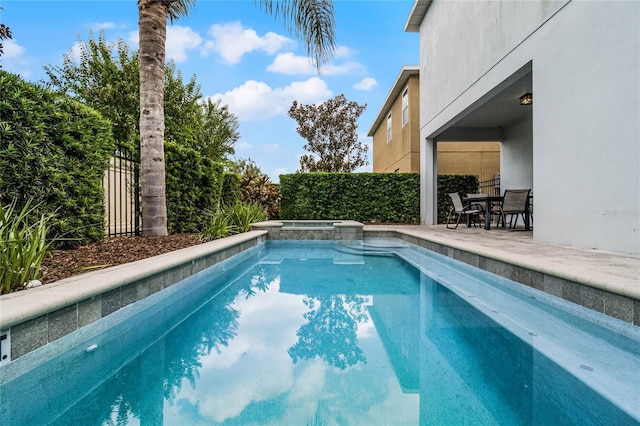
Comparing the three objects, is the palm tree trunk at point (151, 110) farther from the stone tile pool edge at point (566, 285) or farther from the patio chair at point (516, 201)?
the patio chair at point (516, 201)

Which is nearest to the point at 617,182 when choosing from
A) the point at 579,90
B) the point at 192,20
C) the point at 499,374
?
the point at 579,90

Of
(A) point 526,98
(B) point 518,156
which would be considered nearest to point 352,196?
(B) point 518,156

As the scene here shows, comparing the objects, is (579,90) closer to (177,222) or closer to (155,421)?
(155,421)

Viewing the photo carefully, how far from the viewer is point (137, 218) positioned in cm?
649

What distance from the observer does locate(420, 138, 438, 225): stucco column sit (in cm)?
1122

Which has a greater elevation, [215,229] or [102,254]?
[215,229]

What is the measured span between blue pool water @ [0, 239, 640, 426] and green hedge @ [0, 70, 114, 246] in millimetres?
1826

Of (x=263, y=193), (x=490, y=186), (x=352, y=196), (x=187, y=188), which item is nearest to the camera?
(x=187, y=188)

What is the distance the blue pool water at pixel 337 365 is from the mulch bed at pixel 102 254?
28.0 inches

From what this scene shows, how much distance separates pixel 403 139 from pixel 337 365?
46.8 feet

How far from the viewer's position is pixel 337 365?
2211mm

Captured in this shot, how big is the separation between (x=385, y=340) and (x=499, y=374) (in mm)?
820

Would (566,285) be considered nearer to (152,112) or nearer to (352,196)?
(152,112)

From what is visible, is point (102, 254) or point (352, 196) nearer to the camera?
point (102, 254)
